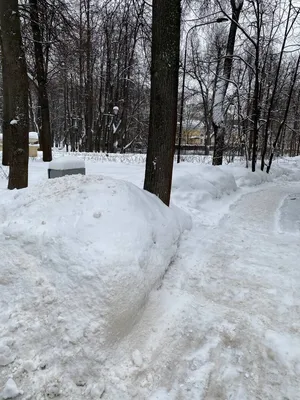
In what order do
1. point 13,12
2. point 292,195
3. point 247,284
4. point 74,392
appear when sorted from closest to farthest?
point 74,392
point 247,284
point 13,12
point 292,195

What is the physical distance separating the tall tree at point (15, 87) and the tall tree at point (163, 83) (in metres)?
2.82

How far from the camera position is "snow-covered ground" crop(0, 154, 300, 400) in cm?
212

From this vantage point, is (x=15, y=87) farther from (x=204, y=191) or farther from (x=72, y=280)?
(x=204, y=191)

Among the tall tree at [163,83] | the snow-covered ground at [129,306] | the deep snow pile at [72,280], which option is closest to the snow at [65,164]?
the snow-covered ground at [129,306]

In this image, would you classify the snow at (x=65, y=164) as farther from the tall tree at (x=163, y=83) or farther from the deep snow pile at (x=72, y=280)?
the deep snow pile at (x=72, y=280)

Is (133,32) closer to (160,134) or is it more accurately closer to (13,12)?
(13,12)

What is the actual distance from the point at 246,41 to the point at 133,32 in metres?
10.1

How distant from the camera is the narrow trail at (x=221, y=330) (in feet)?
6.97

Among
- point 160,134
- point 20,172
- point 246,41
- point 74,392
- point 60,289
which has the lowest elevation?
point 74,392

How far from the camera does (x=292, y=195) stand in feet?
31.4

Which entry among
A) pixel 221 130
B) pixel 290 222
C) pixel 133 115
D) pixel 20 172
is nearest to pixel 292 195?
pixel 290 222

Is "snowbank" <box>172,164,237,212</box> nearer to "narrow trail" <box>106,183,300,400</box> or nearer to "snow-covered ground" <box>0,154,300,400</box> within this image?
"narrow trail" <box>106,183,300,400</box>

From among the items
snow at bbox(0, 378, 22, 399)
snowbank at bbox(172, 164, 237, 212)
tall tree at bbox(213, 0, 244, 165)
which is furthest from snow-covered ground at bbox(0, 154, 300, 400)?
tall tree at bbox(213, 0, 244, 165)

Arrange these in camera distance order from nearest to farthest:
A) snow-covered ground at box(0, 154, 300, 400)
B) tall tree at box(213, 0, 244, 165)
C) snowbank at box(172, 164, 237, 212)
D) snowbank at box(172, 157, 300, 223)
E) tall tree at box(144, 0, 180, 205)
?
snow-covered ground at box(0, 154, 300, 400) → tall tree at box(144, 0, 180, 205) → snowbank at box(172, 157, 300, 223) → snowbank at box(172, 164, 237, 212) → tall tree at box(213, 0, 244, 165)
